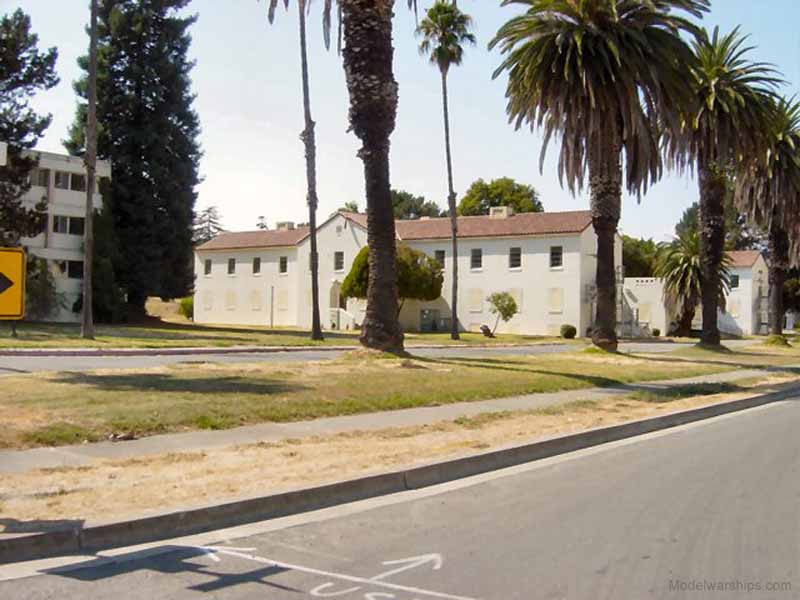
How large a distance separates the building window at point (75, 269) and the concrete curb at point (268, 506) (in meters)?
43.3

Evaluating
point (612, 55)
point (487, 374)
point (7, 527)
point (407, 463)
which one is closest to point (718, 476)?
point (407, 463)

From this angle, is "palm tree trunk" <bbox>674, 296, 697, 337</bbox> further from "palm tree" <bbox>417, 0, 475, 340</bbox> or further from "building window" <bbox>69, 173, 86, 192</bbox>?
"building window" <bbox>69, 173, 86, 192</bbox>

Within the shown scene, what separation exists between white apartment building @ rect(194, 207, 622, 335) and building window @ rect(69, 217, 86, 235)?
17.4 meters

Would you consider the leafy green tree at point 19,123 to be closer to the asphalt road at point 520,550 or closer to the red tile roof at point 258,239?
the red tile roof at point 258,239

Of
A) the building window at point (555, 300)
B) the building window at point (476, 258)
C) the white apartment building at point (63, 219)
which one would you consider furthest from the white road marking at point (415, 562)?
the building window at point (476, 258)

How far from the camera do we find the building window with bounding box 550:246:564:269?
58.8 m

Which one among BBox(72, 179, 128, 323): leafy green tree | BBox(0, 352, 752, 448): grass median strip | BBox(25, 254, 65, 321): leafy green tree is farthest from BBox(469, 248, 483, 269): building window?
BBox(0, 352, 752, 448): grass median strip

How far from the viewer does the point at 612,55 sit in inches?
1072

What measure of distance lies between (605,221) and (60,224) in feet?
111

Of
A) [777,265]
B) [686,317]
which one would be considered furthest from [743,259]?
[777,265]

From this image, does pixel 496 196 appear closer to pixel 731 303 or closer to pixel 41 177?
pixel 731 303

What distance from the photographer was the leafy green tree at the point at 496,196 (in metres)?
90.8

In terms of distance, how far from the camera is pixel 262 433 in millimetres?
11492

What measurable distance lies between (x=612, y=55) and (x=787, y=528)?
22.1 m
